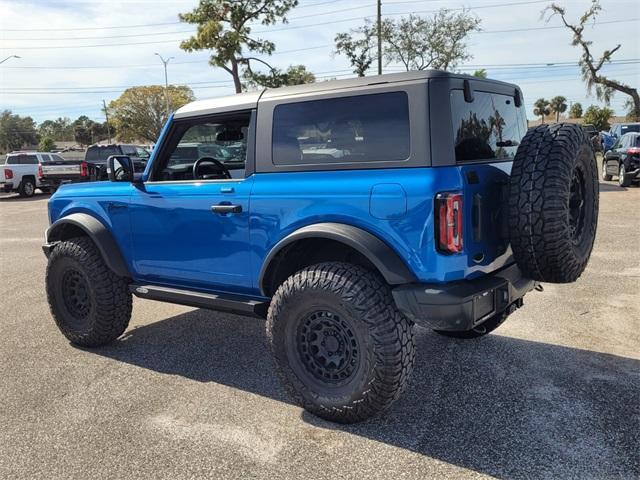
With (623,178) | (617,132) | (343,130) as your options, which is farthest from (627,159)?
(343,130)

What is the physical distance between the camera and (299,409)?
3.51 metres

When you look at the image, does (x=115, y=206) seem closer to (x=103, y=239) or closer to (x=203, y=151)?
(x=103, y=239)

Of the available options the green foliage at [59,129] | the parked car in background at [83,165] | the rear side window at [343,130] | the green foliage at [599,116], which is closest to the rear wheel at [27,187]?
the parked car in background at [83,165]

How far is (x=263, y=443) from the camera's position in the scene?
308 cm

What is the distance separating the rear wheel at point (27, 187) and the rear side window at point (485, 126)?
2178 centimetres

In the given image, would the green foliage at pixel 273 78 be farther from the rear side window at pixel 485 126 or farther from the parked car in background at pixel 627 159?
the rear side window at pixel 485 126

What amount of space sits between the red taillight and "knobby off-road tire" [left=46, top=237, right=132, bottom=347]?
2.86 meters

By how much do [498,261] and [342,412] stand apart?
1.30m

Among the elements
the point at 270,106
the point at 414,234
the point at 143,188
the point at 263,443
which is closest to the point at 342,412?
the point at 263,443

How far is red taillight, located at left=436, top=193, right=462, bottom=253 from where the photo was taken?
2830 millimetres

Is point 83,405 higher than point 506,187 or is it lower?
lower

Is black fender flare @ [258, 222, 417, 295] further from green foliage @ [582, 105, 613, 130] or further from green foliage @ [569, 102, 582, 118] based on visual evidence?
green foliage @ [569, 102, 582, 118]

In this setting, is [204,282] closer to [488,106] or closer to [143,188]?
[143,188]

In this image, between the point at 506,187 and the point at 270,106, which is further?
the point at 270,106
